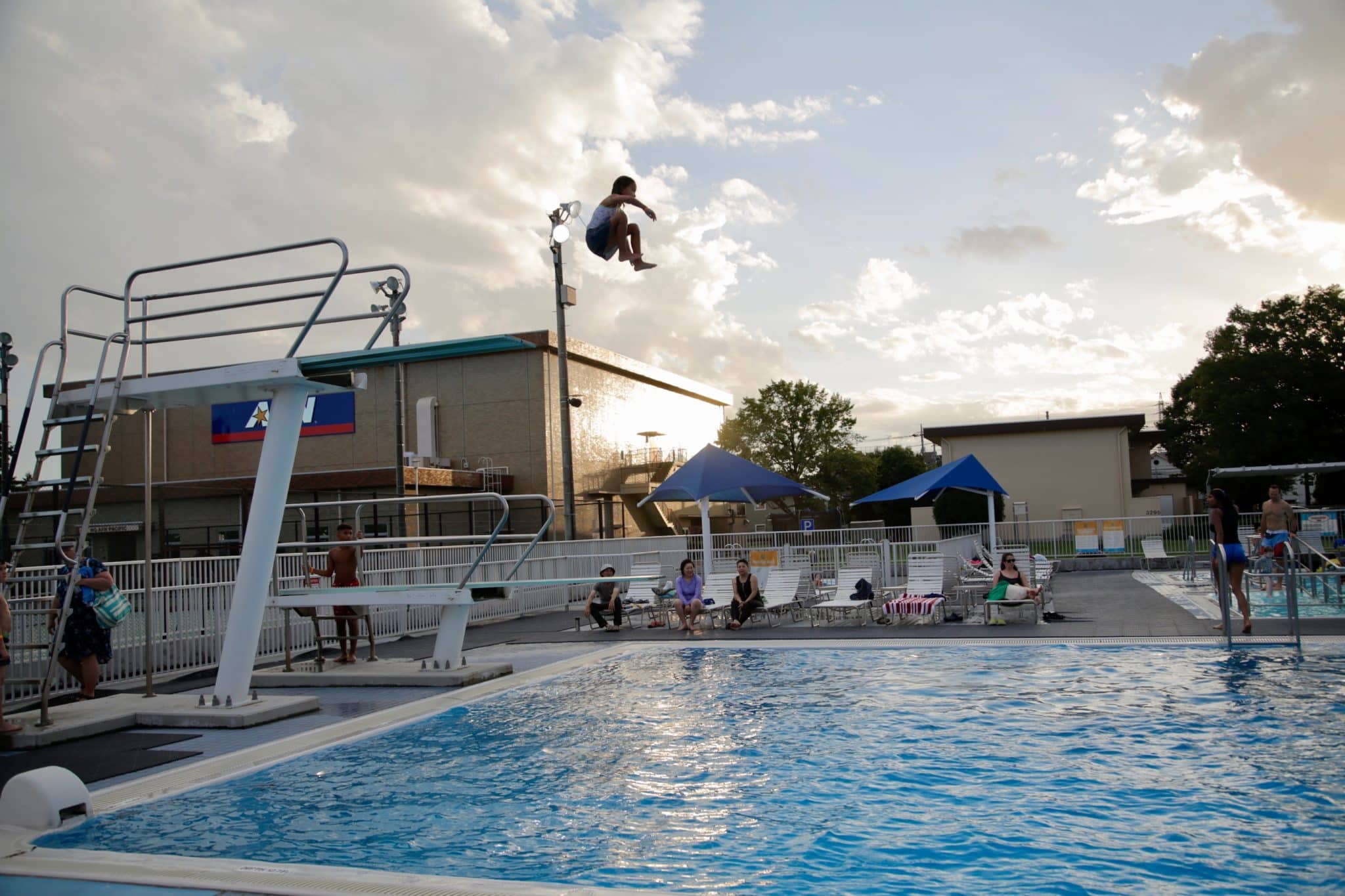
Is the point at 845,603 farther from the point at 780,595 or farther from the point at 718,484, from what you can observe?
the point at 718,484

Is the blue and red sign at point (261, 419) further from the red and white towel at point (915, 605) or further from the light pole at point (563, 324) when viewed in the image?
the red and white towel at point (915, 605)

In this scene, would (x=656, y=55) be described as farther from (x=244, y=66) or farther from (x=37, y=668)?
(x=37, y=668)

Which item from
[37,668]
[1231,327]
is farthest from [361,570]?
[1231,327]

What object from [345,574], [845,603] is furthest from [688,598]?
[345,574]

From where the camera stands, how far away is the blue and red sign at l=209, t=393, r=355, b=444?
3659 centimetres

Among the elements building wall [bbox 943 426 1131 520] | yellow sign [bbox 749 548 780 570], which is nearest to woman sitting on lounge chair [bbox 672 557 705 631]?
yellow sign [bbox 749 548 780 570]

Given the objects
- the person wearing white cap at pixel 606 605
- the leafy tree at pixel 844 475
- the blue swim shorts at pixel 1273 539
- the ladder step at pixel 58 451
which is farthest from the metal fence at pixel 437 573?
the leafy tree at pixel 844 475

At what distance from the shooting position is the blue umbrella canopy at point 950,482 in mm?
18016

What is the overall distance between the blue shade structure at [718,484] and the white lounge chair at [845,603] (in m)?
2.53

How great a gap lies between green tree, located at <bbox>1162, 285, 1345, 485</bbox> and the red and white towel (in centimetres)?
3370

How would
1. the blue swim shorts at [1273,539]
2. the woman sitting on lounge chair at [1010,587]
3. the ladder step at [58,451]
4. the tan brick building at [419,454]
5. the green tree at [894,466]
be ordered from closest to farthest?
1. the ladder step at [58,451]
2. the woman sitting on lounge chair at [1010,587]
3. the blue swim shorts at [1273,539]
4. the tan brick building at [419,454]
5. the green tree at [894,466]

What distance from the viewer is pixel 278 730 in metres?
8.16

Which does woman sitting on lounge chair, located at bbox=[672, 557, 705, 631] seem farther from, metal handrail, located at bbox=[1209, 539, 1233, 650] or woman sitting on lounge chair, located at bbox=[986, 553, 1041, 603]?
metal handrail, located at bbox=[1209, 539, 1233, 650]

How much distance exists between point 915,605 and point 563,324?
1045cm
